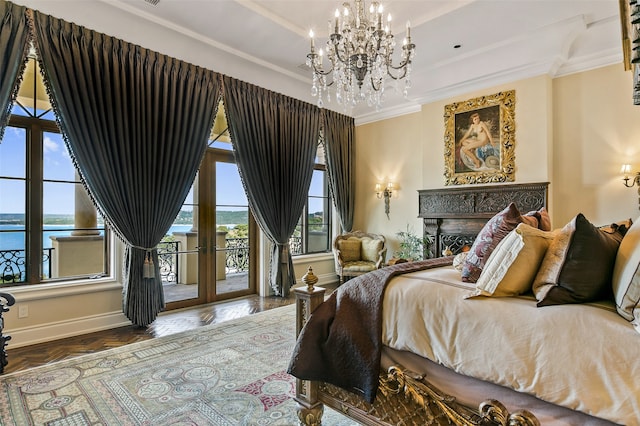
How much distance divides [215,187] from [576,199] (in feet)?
16.0

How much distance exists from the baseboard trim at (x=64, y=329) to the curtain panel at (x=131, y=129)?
0.28m

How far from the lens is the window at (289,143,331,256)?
6301 mm

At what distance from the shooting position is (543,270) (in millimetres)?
1681

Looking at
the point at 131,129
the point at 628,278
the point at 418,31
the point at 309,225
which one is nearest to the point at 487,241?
the point at 628,278

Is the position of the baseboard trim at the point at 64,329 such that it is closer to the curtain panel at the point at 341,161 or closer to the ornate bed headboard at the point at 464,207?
the curtain panel at the point at 341,161

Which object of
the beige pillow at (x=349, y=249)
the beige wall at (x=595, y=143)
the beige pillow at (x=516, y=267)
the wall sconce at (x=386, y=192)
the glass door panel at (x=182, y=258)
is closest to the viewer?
the beige pillow at (x=516, y=267)

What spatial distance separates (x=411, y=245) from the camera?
5.89m

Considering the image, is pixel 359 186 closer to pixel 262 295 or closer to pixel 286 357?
pixel 262 295

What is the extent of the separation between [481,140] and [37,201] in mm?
5564

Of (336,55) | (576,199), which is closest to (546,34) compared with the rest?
(576,199)

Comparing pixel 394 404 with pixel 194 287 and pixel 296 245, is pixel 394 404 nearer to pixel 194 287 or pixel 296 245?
pixel 194 287

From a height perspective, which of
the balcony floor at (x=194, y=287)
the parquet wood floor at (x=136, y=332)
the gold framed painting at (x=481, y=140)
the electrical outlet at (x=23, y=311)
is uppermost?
the gold framed painting at (x=481, y=140)

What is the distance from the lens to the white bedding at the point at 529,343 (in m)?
1.20

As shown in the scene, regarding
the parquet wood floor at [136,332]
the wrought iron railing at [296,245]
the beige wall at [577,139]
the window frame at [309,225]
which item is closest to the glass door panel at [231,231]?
the parquet wood floor at [136,332]
